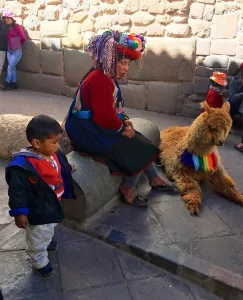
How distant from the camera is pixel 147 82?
6840 mm

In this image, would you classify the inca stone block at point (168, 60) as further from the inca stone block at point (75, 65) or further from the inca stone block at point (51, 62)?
the inca stone block at point (51, 62)

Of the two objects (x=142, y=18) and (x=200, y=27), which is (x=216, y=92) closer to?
(x=200, y=27)

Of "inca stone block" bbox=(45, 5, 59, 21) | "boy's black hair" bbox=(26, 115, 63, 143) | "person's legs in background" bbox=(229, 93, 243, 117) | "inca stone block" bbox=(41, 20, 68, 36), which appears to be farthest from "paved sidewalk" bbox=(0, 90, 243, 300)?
"inca stone block" bbox=(45, 5, 59, 21)

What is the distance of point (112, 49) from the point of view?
10.1ft

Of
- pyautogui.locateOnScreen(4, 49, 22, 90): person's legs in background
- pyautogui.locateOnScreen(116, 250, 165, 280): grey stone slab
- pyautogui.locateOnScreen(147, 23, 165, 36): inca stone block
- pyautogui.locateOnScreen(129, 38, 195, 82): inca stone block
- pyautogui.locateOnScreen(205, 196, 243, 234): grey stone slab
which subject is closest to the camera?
pyautogui.locateOnScreen(116, 250, 165, 280): grey stone slab

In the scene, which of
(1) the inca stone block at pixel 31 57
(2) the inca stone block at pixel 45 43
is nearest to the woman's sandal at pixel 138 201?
(2) the inca stone block at pixel 45 43

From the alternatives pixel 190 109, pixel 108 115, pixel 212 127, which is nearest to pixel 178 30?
pixel 190 109

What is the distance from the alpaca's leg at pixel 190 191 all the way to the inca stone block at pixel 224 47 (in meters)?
2.99

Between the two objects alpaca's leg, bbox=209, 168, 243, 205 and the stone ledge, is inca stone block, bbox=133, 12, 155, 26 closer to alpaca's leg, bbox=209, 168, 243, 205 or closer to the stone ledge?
alpaca's leg, bbox=209, 168, 243, 205

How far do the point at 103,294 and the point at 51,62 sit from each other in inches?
254

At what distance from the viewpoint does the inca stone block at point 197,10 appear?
5895mm

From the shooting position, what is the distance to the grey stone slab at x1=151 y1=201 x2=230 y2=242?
3133 mm

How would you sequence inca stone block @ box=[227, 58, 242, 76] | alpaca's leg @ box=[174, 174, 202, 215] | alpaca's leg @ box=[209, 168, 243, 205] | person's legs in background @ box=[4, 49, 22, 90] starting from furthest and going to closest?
person's legs in background @ box=[4, 49, 22, 90] → inca stone block @ box=[227, 58, 242, 76] → alpaca's leg @ box=[209, 168, 243, 205] → alpaca's leg @ box=[174, 174, 202, 215]

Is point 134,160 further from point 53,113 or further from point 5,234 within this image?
point 53,113
